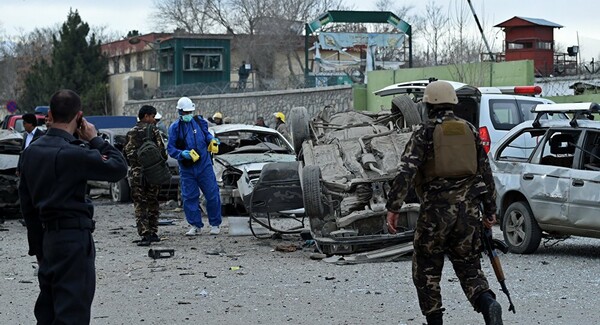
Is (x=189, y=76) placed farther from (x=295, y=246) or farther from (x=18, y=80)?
(x=295, y=246)

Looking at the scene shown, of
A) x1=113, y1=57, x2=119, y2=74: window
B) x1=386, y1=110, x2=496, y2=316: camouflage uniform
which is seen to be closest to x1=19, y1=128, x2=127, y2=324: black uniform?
x1=386, y1=110, x2=496, y2=316: camouflage uniform

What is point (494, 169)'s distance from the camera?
12.6 meters

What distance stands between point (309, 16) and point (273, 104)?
33.3 m

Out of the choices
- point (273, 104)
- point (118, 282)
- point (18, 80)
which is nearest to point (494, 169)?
point (118, 282)

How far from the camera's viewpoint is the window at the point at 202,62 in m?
62.9

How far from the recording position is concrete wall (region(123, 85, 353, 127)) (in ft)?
112

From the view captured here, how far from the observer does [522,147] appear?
13.6 metres

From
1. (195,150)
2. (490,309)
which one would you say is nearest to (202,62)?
(195,150)

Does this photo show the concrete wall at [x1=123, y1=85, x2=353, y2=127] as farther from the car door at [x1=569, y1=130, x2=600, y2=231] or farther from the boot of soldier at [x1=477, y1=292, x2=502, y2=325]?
the boot of soldier at [x1=477, y1=292, x2=502, y2=325]

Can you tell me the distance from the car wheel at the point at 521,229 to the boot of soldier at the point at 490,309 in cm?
491

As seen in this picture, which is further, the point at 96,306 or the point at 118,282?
the point at 118,282

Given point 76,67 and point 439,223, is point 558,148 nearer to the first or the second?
point 439,223

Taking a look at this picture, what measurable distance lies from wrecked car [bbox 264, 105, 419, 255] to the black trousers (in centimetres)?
553

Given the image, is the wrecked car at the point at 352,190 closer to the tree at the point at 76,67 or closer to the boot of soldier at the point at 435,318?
the boot of soldier at the point at 435,318
